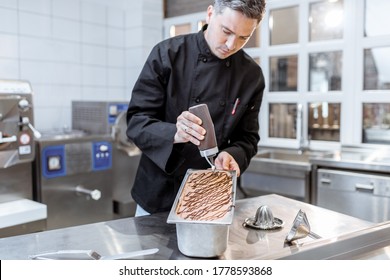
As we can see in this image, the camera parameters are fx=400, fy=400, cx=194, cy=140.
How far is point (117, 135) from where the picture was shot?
10.9ft

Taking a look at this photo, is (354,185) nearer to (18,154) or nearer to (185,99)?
(185,99)

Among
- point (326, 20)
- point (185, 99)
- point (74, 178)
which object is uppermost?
point (326, 20)

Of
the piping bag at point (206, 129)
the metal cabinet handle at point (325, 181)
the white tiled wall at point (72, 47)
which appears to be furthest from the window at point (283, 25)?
the piping bag at point (206, 129)

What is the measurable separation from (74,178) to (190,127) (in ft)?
6.45

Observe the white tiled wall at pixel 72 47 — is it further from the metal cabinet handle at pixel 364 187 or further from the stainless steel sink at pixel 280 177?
the metal cabinet handle at pixel 364 187

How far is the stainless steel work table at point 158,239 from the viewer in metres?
1.06

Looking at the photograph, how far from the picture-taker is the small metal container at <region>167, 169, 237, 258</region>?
95cm

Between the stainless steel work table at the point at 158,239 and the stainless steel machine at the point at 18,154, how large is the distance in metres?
1.16

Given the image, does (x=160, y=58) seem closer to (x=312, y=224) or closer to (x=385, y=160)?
(x=312, y=224)

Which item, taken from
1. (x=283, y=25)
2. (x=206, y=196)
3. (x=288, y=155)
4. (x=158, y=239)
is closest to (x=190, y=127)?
(x=206, y=196)

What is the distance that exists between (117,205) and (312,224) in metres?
2.40

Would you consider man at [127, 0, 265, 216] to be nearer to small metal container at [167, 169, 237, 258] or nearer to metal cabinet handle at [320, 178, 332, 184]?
small metal container at [167, 169, 237, 258]

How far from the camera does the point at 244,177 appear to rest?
3.28m
